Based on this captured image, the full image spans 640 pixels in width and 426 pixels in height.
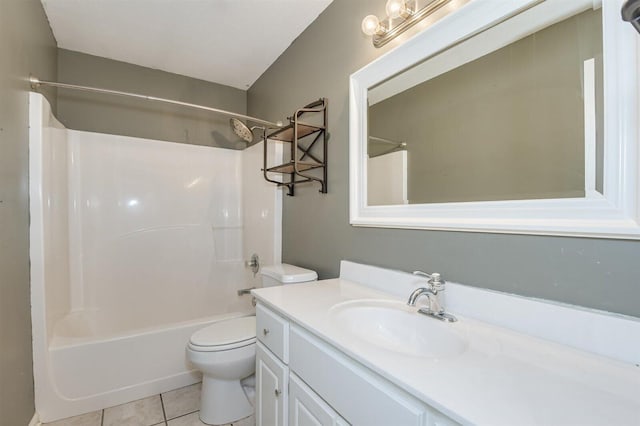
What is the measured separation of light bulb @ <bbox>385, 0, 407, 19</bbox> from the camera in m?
1.16

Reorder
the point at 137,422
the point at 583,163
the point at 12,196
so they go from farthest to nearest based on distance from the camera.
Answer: the point at 137,422 → the point at 12,196 → the point at 583,163

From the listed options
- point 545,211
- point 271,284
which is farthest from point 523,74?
point 271,284

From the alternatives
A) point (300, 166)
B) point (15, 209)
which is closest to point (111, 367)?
point (15, 209)

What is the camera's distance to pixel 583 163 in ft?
2.48

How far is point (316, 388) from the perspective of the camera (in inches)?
34.8

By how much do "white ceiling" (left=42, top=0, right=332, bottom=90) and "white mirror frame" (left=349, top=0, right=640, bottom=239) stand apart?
3.10 feet

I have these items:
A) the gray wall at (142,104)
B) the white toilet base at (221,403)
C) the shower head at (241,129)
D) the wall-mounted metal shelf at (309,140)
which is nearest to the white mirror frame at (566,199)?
the wall-mounted metal shelf at (309,140)

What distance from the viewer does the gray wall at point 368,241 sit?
72 centimetres

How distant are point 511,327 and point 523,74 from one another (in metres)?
0.77

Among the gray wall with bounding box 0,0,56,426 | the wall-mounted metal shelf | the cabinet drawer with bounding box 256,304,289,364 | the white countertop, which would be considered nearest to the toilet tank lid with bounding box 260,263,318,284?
the cabinet drawer with bounding box 256,304,289,364

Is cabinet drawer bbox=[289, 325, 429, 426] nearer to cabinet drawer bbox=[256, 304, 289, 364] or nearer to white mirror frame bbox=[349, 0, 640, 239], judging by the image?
cabinet drawer bbox=[256, 304, 289, 364]

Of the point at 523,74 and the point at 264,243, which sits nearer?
the point at 523,74

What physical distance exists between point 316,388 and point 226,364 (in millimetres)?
873

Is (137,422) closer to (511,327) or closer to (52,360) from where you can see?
(52,360)
